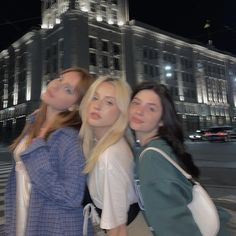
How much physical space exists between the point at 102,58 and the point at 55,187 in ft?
177

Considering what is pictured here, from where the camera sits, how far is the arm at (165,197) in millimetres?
1556

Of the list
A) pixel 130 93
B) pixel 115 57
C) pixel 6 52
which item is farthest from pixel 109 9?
pixel 130 93

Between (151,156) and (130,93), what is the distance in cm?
61

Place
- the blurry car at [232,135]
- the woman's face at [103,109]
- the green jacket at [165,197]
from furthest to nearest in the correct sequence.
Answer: the blurry car at [232,135]
the woman's face at [103,109]
the green jacket at [165,197]

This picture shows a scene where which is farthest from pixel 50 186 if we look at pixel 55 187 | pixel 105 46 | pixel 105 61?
pixel 105 46

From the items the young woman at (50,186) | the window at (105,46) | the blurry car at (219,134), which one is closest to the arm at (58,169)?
the young woman at (50,186)

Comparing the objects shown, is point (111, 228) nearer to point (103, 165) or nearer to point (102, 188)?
point (102, 188)

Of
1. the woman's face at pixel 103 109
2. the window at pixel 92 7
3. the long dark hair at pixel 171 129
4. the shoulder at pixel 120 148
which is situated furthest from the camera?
the window at pixel 92 7

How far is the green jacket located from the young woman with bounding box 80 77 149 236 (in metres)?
0.22

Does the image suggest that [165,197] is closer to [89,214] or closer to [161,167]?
[161,167]

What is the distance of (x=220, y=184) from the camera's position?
29.1 feet

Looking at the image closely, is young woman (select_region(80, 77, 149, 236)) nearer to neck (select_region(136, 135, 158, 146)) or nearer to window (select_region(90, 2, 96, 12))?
neck (select_region(136, 135, 158, 146))

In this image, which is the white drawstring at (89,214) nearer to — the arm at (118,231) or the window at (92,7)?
the arm at (118,231)

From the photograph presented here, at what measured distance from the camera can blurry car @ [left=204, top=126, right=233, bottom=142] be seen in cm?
3306
